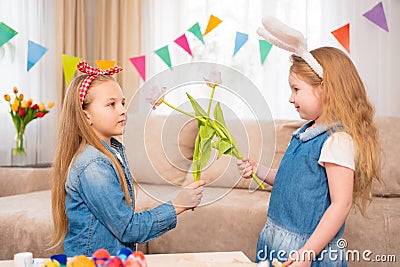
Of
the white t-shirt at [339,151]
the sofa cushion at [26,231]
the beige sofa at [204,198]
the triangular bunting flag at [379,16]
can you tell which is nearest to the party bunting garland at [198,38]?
the triangular bunting flag at [379,16]

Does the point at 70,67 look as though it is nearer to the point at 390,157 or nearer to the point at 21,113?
the point at 21,113

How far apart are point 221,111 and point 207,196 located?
0.18 metres

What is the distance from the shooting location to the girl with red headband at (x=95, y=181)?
1.48 m

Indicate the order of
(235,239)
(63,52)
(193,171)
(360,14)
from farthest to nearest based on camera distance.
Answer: (63,52), (360,14), (235,239), (193,171)

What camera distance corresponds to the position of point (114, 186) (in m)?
1.49

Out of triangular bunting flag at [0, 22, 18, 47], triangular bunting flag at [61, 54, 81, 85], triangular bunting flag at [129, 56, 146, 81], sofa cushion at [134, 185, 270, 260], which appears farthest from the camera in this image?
triangular bunting flag at [129, 56, 146, 81]

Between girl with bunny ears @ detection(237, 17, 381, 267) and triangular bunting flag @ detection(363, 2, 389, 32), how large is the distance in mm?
2175

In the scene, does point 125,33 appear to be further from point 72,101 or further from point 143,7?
point 72,101

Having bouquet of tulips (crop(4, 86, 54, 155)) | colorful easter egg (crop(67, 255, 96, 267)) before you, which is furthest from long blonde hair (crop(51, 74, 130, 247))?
bouquet of tulips (crop(4, 86, 54, 155))

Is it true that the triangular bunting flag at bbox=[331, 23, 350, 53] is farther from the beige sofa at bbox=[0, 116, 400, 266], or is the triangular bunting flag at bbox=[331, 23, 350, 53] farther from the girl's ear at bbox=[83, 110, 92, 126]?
the girl's ear at bbox=[83, 110, 92, 126]

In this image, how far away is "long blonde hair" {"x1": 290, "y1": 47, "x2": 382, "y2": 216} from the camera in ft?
4.82

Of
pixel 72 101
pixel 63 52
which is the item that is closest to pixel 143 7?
pixel 63 52

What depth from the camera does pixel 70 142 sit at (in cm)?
158

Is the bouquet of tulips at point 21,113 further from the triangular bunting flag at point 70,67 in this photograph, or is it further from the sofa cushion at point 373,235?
the sofa cushion at point 373,235
